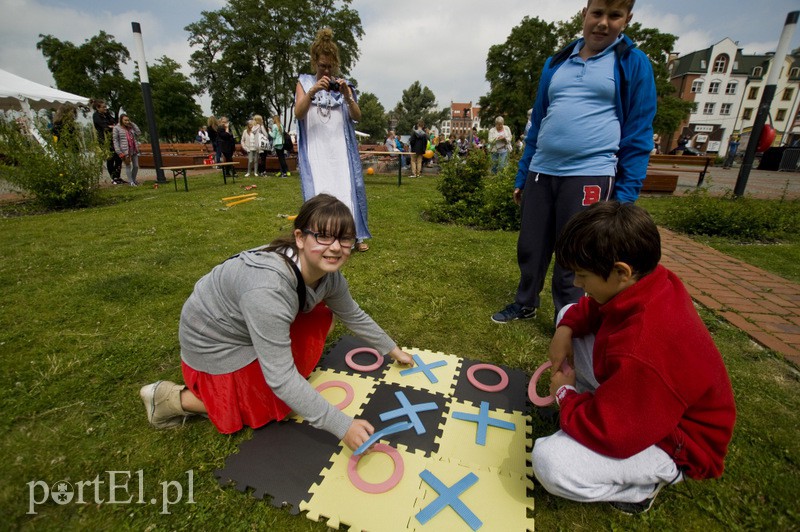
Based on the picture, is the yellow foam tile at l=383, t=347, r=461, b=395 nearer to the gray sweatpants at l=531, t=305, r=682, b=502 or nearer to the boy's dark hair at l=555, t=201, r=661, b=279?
the gray sweatpants at l=531, t=305, r=682, b=502

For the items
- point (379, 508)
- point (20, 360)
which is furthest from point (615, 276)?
point (20, 360)

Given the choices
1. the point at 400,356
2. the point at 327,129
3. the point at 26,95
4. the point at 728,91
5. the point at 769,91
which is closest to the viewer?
the point at 400,356

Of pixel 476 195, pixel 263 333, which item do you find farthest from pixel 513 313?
pixel 476 195

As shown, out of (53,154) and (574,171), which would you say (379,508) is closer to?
(574,171)

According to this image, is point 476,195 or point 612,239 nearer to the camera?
point 612,239

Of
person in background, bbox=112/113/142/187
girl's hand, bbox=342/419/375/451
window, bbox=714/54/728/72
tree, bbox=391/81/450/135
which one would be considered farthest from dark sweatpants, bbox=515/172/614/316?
tree, bbox=391/81/450/135

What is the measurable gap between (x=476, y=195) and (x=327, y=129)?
9.76 ft

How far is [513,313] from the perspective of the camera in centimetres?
302

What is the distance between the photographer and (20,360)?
245 cm

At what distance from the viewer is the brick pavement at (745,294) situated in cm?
284

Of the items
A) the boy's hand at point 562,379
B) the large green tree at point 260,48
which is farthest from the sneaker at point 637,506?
the large green tree at point 260,48

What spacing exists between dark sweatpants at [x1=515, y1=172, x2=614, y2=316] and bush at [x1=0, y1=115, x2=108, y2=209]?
26.1ft

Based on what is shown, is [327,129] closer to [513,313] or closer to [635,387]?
[513,313]

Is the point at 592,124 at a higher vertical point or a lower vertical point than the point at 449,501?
higher
